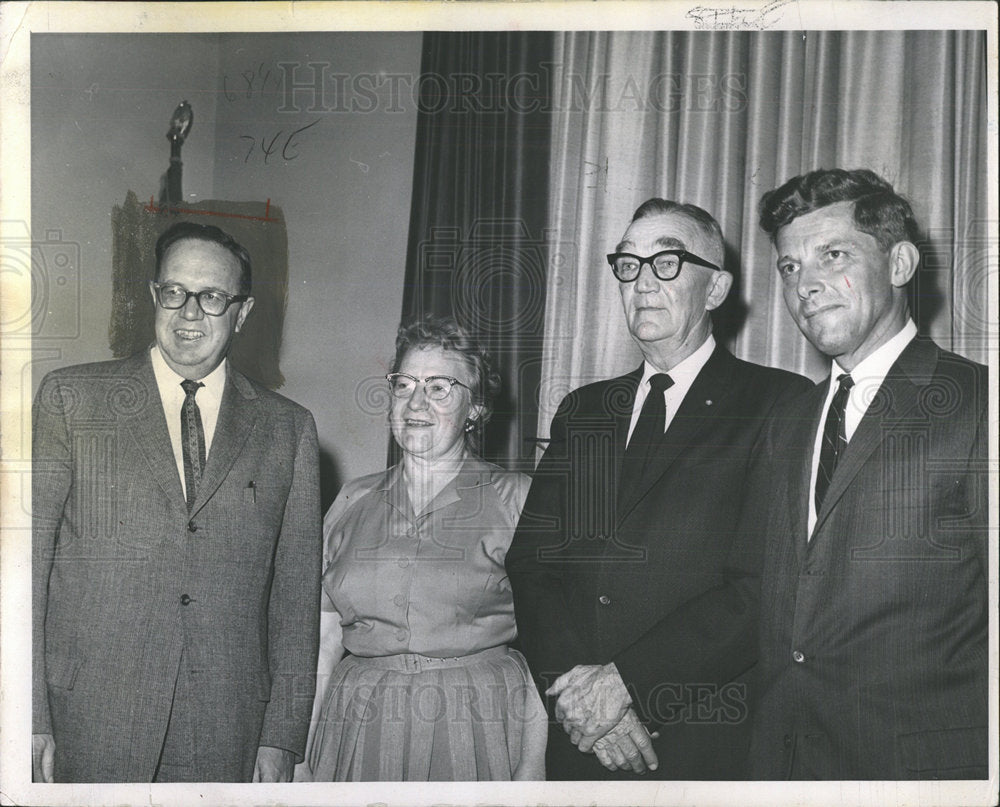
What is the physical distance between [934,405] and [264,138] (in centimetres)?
181

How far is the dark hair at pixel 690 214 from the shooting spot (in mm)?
2549

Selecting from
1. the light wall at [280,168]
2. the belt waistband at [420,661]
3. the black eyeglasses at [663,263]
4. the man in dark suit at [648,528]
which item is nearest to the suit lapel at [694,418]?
the man in dark suit at [648,528]

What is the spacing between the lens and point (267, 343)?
258 centimetres

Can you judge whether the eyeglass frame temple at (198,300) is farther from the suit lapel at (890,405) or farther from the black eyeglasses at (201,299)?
the suit lapel at (890,405)

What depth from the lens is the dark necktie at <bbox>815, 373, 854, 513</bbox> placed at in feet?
8.18

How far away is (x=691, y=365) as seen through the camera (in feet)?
8.33

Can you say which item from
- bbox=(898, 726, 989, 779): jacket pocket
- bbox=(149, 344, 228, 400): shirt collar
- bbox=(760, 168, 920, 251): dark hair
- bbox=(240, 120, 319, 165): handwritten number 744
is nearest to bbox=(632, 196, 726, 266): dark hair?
bbox=(760, 168, 920, 251): dark hair

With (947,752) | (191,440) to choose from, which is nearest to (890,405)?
(947,752)

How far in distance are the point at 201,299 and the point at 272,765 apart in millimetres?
1169

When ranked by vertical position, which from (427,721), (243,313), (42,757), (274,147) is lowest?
(42,757)

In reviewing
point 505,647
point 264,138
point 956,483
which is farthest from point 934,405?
point 264,138

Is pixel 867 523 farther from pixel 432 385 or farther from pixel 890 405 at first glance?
pixel 432 385

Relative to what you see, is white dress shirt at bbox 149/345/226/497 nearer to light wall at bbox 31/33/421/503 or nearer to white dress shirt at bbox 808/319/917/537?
light wall at bbox 31/33/421/503

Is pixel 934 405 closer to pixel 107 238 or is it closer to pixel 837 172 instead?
pixel 837 172
